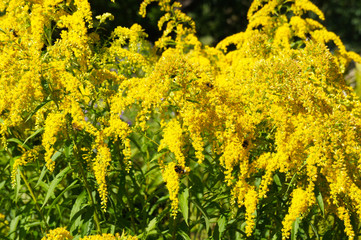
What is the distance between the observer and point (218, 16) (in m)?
17.5

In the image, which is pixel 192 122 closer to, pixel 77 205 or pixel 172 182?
pixel 172 182

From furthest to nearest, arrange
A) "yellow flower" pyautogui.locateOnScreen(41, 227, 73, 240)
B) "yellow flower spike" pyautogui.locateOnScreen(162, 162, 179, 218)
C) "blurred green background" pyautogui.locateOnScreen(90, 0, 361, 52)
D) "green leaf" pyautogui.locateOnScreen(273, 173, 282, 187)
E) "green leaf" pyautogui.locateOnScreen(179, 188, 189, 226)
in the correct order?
1. "blurred green background" pyautogui.locateOnScreen(90, 0, 361, 52)
2. "green leaf" pyautogui.locateOnScreen(273, 173, 282, 187)
3. "green leaf" pyautogui.locateOnScreen(179, 188, 189, 226)
4. "yellow flower spike" pyautogui.locateOnScreen(162, 162, 179, 218)
5. "yellow flower" pyautogui.locateOnScreen(41, 227, 73, 240)

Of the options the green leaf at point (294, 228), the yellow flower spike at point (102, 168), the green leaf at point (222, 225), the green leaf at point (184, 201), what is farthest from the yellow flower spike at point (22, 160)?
the green leaf at point (294, 228)

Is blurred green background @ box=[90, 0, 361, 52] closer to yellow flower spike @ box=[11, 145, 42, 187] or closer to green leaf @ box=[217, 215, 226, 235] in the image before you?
yellow flower spike @ box=[11, 145, 42, 187]

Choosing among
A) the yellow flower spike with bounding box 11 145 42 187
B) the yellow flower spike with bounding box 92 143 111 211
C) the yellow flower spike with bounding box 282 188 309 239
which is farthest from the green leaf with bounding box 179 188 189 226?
the yellow flower spike with bounding box 11 145 42 187

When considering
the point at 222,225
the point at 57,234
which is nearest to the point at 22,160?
the point at 57,234

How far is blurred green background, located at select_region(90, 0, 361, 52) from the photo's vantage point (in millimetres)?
13993

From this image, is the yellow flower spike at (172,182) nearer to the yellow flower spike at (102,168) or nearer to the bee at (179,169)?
the bee at (179,169)

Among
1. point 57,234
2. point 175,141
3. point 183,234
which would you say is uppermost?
point 175,141

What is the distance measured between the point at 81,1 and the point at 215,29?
1384cm

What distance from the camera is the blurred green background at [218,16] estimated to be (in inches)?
551

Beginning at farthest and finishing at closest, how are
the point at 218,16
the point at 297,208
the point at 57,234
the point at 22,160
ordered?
the point at 218,16 < the point at 22,160 < the point at 297,208 < the point at 57,234

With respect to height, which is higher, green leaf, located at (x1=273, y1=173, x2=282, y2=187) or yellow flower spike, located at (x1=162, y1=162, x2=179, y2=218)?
yellow flower spike, located at (x1=162, y1=162, x2=179, y2=218)

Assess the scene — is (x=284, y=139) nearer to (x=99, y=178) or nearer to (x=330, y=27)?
(x=99, y=178)
